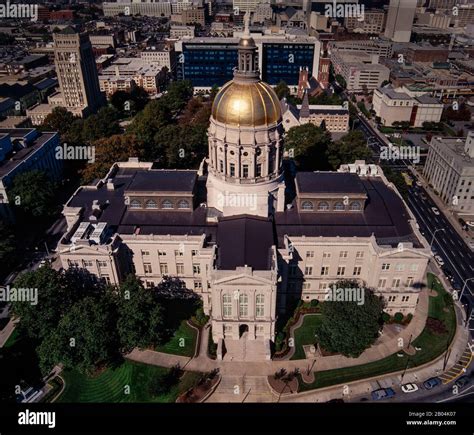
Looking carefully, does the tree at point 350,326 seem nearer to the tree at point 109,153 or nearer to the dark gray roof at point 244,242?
the dark gray roof at point 244,242

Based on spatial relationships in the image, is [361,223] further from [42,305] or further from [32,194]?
[32,194]

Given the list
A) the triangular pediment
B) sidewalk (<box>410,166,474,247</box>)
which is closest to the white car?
the triangular pediment

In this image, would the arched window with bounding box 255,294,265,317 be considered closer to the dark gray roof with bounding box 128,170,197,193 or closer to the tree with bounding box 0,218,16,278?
the dark gray roof with bounding box 128,170,197,193

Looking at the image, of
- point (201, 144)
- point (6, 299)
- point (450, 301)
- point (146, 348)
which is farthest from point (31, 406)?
point (201, 144)

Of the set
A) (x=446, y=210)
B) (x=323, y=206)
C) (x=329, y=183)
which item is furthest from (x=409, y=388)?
(x=446, y=210)

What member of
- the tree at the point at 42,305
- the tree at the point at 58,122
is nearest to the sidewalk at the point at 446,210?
the tree at the point at 42,305
